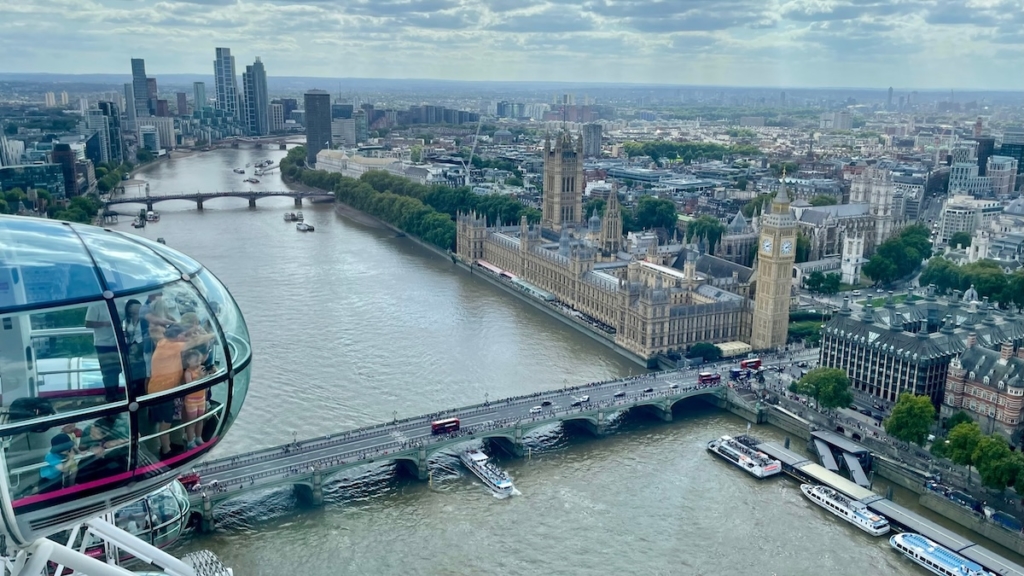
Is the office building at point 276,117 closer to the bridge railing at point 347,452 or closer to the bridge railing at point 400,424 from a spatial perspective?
the bridge railing at point 400,424

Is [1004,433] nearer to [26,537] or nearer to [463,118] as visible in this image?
[26,537]

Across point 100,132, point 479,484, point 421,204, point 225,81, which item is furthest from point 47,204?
point 225,81

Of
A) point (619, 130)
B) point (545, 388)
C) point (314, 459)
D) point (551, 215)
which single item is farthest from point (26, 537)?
point (619, 130)

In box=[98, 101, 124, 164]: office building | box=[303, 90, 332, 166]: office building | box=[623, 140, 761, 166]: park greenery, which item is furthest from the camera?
box=[623, 140, 761, 166]: park greenery

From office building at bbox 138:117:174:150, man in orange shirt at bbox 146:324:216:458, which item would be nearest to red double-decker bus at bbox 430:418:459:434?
man in orange shirt at bbox 146:324:216:458

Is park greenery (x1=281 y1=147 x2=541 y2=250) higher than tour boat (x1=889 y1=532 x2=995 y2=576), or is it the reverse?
park greenery (x1=281 y1=147 x2=541 y2=250)

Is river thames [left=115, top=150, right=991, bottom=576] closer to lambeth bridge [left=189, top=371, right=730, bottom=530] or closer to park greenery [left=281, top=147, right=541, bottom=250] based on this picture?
lambeth bridge [left=189, top=371, right=730, bottom=530]

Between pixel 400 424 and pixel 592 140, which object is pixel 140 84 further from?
pixel 400 424
